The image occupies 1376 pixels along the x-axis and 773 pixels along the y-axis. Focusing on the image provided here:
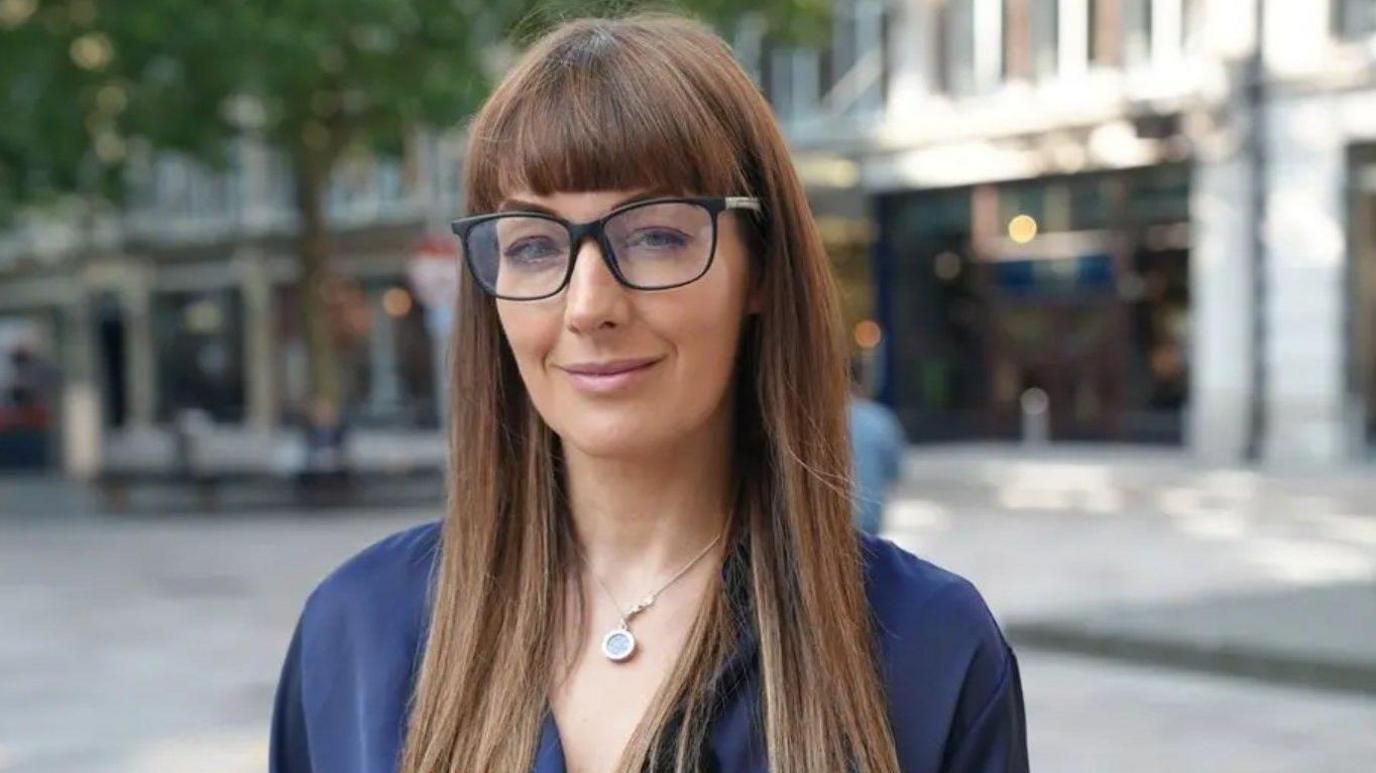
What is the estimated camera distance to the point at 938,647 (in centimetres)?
161

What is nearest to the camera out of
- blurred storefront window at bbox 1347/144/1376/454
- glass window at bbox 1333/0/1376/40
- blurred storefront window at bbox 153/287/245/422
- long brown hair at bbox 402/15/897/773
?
long brown hair at bbox 402/15/897/773

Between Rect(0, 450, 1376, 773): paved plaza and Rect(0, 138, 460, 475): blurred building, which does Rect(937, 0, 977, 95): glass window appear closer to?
Rect(0, 450, 1376, 773): paved plaza

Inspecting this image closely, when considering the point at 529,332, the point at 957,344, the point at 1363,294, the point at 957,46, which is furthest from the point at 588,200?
the point at 957,344

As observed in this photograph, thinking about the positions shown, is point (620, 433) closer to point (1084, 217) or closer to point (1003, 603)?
point (1003, 603)

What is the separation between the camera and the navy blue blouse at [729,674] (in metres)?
1.59

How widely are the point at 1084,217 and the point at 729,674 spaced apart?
77.0 ft

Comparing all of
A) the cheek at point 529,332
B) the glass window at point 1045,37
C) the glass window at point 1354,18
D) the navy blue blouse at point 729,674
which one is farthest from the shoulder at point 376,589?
the glass window at point 1045,37

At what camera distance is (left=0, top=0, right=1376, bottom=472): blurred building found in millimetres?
20234

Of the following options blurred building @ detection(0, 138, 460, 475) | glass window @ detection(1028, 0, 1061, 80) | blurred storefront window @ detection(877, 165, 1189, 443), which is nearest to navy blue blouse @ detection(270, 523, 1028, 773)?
blurred storefront window @ detection(877, 165, 1189, 443)

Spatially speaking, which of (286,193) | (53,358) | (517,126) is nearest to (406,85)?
(53,358)

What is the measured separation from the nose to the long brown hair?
0.25ft

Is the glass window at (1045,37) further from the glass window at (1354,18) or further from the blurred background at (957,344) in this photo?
the glass window at (1354,18)

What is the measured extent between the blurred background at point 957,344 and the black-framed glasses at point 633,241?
0.62 meters

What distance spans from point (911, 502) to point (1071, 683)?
961 cm
